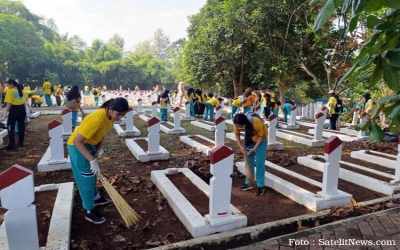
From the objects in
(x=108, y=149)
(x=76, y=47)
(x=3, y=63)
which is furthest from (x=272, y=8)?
(x=76, y=47)

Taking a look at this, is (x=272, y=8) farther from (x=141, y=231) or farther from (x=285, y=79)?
(x=141, y=231)

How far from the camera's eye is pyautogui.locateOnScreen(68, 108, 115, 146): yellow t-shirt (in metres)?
3.42

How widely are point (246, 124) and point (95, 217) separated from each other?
2.49m

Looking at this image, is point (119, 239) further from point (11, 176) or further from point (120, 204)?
point (11, 176)

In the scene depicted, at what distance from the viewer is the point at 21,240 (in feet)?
8.92

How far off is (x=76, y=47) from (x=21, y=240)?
68.2m

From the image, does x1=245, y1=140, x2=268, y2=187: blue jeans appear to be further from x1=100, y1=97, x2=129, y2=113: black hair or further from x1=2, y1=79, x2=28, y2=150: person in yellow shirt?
x1=2, y1=79, x2=28, y2=150: person in yellow shirt

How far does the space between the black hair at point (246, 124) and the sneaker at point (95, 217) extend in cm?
230

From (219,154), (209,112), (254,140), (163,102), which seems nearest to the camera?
(219,154)

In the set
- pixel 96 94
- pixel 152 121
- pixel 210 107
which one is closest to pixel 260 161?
pixel 152 121

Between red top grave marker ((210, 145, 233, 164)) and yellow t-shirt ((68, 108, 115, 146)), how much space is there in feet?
4.54

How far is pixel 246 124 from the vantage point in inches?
175

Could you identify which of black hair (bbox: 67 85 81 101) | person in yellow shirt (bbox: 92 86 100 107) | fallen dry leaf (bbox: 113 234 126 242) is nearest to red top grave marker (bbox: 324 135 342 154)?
fallen dry leaf (bbox: 113 234 126 242)

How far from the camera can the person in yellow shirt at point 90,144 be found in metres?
3.43
